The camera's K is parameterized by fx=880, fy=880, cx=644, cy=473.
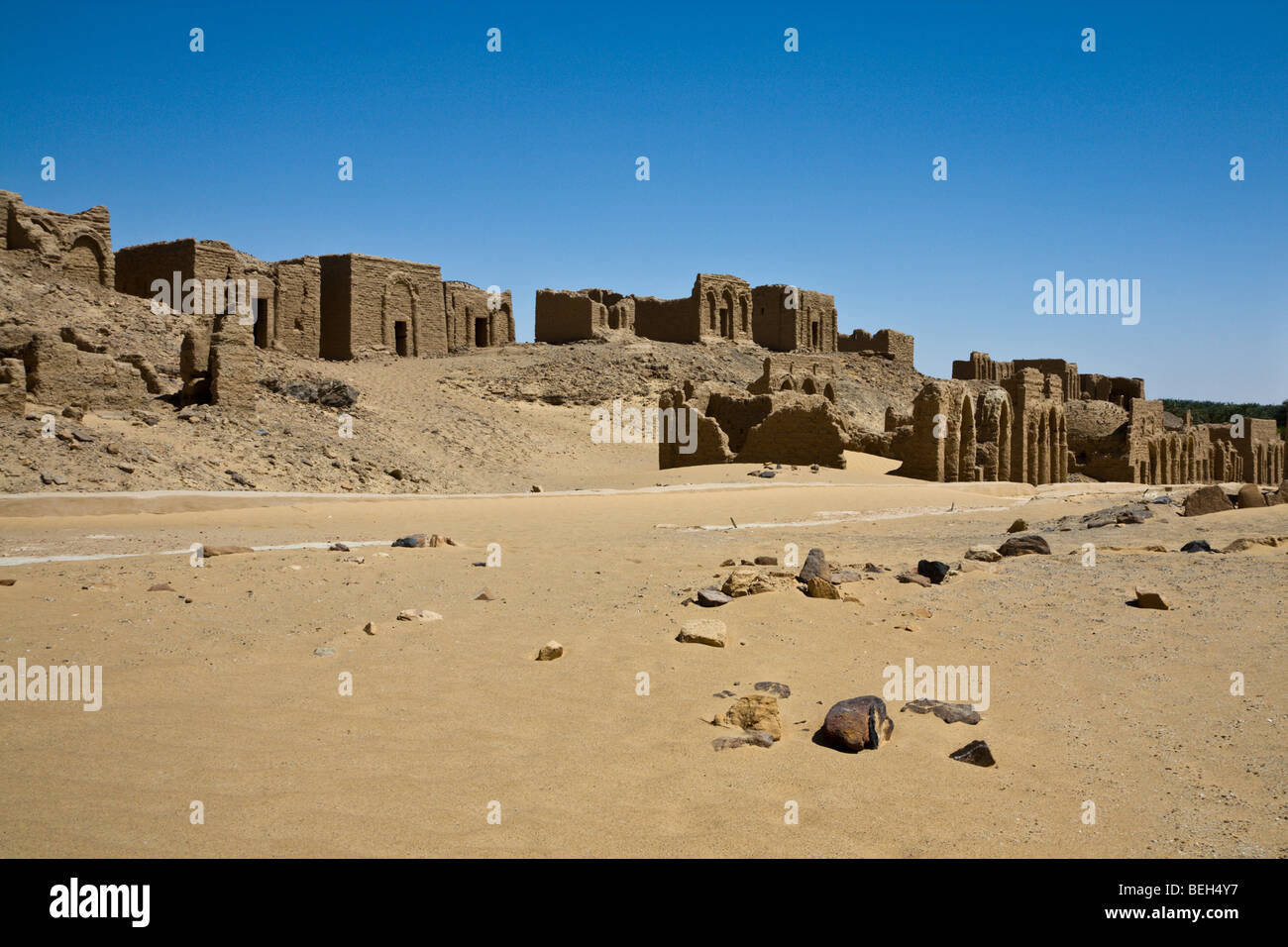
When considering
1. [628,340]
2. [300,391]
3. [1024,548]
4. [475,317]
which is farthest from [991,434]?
[475,317]

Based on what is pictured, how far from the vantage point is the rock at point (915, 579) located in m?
7.30

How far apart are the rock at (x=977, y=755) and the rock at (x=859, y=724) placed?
353 mm

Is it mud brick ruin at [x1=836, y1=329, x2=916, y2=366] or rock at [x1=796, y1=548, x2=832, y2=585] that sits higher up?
mud brick ruin at [x1=836, y1=329, x2=916, y2=366]

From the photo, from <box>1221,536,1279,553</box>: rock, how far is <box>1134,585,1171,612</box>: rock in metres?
2.56

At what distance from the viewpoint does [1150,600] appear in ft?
21.2

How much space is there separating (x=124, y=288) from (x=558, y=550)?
96.0 ft

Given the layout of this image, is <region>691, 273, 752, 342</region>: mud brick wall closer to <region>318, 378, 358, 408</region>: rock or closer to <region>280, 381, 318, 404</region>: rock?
<region>318, 378, 358, 408</region>: rock

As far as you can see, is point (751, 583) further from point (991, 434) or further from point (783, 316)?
point (783, 316)

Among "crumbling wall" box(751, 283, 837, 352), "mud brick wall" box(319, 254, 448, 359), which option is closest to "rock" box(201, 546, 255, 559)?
"mud brick wall" box(319, 254, 448, 359)

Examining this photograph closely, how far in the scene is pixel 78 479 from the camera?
1459 centimetres

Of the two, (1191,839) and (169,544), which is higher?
(169,544)

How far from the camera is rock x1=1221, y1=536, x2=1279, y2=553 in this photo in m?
8.40

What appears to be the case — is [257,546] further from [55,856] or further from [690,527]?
[55,856]
